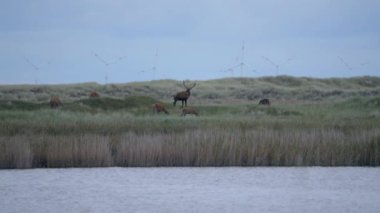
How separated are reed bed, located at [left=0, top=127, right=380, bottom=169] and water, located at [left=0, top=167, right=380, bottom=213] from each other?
2.11 feet

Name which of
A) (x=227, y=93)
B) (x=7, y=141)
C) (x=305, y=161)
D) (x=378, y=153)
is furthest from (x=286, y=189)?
(x=227, y=93)

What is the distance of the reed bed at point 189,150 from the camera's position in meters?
17.4

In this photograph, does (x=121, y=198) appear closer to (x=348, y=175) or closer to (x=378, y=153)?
(x=348, y=175)

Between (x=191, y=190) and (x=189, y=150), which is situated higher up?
(x=189, y=150)

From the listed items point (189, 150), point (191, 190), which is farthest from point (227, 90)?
point (191, 190)

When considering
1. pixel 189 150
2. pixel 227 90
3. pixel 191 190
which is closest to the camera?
pixel 191 190

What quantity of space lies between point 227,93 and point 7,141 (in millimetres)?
59824

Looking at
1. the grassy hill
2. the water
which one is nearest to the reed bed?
the water

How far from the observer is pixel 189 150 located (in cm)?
1831

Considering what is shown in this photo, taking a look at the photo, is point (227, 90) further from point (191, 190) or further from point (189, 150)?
point (191, 190)

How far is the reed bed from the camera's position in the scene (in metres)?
17.4

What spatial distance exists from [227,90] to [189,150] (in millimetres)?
65732

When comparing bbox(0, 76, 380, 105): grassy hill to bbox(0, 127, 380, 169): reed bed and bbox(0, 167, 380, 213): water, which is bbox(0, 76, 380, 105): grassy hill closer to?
bbox(0, 127, 380, 169): reed bed

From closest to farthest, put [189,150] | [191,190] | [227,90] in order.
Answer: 1. [191,190]
2. [189,150]
3. [227,90]
